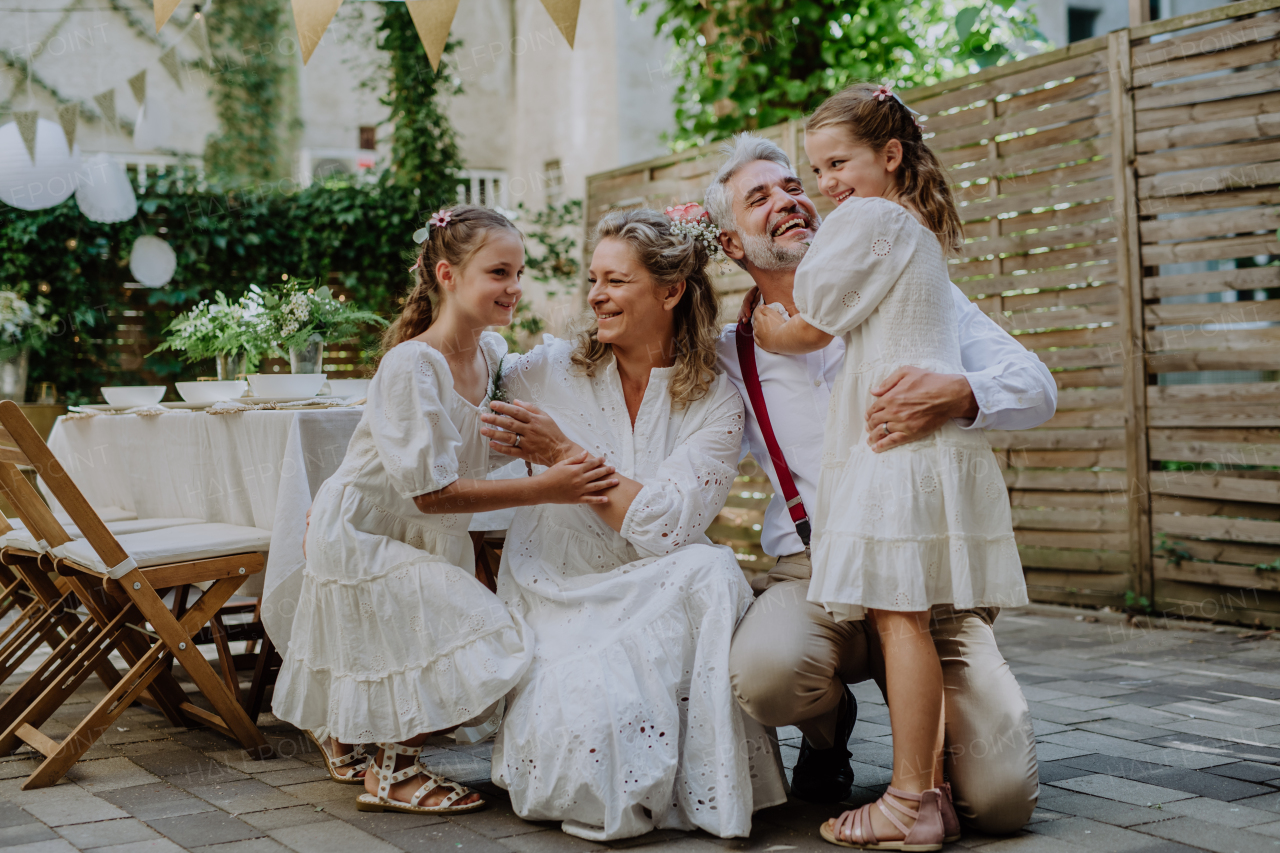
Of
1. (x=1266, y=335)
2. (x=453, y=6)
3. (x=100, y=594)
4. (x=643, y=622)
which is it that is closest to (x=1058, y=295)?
(x=1266, y=335)

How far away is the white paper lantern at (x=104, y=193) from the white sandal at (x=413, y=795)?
6.22 metres

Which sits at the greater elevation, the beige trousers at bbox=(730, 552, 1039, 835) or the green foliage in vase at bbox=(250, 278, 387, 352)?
the green foliage in vase at bbox=(250, 278, 387, 352)

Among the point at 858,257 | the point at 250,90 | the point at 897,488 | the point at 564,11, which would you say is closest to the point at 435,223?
the point at 564,11

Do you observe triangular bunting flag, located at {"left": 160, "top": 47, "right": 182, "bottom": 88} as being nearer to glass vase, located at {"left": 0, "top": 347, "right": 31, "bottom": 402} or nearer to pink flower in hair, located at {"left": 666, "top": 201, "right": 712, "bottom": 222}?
glass vase, located at {"left": 0, "top": 347, "right": 31, "bottom": 402}

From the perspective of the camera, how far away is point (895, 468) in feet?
7.39

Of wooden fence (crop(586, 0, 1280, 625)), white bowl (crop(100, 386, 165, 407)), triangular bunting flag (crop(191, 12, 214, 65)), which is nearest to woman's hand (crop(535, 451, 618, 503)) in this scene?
white bowl (crop(100, 386, 165, 407))

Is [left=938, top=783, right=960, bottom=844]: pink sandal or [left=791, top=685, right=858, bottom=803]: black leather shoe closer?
[left=938, top=783, right=960, bottom=844]: pink sandal

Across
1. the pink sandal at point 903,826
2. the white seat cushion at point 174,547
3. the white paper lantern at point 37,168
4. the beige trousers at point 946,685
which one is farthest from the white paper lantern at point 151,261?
the pink sandal at point 903,826

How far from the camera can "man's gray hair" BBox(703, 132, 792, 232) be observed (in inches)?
113

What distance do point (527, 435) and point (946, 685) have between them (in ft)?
3.48

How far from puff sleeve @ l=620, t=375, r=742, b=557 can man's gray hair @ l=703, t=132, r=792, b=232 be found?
42cm

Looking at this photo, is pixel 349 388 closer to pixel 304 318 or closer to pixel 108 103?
pixel 304 318

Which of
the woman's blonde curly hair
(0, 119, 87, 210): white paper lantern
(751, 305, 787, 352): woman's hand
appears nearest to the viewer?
(751, 305, 787, 352): woman's hand

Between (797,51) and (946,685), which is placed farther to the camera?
(797,51)
